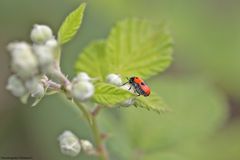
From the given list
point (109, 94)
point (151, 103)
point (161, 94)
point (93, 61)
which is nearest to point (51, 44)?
point (109, 94)

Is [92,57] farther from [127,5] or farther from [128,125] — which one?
[127,5]

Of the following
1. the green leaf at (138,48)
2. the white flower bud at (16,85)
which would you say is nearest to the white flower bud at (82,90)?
the white flower bud at (16,85)

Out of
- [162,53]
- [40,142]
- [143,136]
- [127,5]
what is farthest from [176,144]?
[127,5]

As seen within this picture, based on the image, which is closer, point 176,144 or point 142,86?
point 142,86

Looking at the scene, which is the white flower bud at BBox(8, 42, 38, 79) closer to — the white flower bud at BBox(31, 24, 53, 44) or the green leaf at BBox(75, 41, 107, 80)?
the white flower bud at BBox(31, 24, 53, 44)

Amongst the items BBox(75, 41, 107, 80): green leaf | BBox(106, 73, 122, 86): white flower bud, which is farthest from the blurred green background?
BBox(106, 73, 122, 86): white flower bud

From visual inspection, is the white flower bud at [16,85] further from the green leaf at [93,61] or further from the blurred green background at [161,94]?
the blurred green background at [161,94]

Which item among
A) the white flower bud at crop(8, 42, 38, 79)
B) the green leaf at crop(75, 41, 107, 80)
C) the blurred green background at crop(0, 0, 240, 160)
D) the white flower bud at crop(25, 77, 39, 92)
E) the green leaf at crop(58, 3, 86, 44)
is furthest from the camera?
the blurred green background at crop(0, 0, 240, 160)

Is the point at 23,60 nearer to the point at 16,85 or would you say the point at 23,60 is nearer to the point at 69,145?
the point at 16,85
